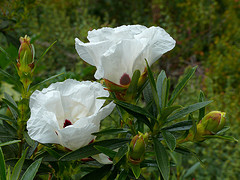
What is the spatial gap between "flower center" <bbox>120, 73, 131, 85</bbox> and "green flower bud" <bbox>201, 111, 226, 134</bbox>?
0.17 metres

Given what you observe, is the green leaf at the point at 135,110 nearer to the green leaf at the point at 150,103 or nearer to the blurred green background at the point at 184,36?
the green leaf at the point at 150,103

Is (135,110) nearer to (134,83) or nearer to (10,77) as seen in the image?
(134,83)

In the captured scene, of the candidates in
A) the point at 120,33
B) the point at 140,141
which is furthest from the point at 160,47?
the point at 140,141

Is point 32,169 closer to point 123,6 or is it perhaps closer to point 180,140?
point 180,140

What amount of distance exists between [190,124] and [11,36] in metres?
0.98

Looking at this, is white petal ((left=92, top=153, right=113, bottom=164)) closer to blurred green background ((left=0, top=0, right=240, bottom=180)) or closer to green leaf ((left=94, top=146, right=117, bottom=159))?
green leaf ((left=94, top=146, right=117, bottom=159))

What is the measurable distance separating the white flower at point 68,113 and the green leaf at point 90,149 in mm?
12

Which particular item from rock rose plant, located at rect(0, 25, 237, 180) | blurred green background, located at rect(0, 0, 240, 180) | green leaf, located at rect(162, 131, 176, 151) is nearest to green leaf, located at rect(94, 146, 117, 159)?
rock rose plant, located at rect(0, 25, 237, 180)

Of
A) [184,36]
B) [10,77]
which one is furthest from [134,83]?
[184,36]

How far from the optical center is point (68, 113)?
0.62 m

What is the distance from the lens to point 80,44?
0.60 m

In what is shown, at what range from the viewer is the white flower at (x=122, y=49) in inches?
22.8

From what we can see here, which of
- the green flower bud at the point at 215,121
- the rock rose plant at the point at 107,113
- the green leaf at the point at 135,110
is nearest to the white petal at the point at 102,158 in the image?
the rock rose plant at the point at 107,113

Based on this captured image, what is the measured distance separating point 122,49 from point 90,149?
0.20 meters
